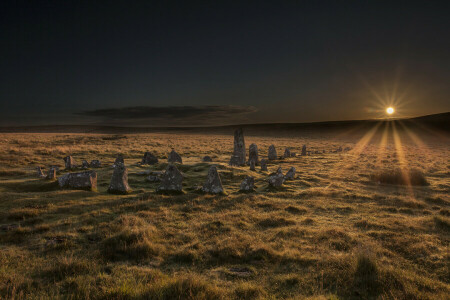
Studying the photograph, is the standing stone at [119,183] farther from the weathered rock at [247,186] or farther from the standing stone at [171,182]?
the weathered rock at [247,186]

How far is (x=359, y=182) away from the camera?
1797 cm

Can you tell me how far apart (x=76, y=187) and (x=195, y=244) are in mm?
9487

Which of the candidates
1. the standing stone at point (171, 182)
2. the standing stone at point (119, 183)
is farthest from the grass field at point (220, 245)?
the standing stone at point (119, 183)

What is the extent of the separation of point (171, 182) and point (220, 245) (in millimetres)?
7142

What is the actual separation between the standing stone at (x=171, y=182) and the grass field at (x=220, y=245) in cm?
57

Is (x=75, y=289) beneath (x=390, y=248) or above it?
above

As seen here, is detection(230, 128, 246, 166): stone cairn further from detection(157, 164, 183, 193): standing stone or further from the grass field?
detection(157, 164, 183, 193): standing stone

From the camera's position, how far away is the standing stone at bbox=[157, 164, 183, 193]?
1364cm

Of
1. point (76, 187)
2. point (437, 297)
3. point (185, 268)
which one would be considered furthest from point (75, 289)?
point (76, 187)

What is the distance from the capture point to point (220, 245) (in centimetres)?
727

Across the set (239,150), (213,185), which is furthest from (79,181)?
(239,150)

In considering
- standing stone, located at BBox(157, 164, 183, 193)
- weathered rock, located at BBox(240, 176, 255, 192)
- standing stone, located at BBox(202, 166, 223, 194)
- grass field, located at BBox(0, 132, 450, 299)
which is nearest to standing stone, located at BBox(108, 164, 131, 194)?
grass field, located at BBox(0, 132, 450, 299)

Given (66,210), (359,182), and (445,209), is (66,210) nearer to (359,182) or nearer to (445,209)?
(445,209)

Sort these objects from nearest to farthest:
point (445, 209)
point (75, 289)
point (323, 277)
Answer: point (75, 289), point (323, 277), point (445, 209)
